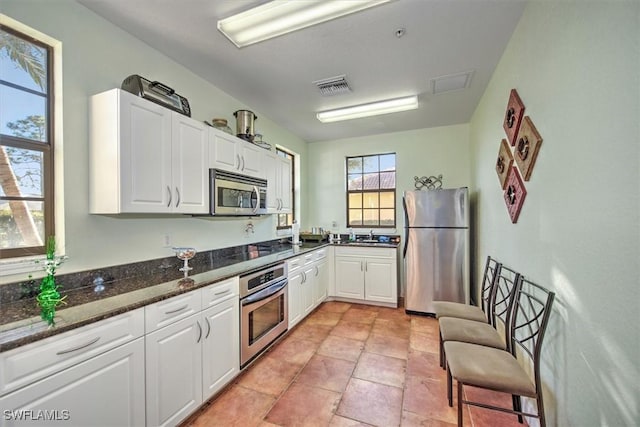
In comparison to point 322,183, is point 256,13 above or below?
above

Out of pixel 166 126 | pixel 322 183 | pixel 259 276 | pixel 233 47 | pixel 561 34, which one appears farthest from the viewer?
pixel 322 183

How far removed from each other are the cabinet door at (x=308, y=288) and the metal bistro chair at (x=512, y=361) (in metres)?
1.85

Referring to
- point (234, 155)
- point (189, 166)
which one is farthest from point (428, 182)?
point (189, 166)

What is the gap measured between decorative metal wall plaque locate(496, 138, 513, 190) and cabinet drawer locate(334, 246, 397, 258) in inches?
71.4

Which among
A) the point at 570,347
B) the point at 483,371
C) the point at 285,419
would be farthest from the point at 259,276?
the point at 570,347

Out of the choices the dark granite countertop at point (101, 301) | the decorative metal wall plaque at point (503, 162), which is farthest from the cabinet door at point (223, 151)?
the decorative metal wall plaque at point (503, 162)

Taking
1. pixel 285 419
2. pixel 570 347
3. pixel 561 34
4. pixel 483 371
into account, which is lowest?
pixel 285 419

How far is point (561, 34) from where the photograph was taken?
4.39ft

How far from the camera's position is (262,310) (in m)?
2.47

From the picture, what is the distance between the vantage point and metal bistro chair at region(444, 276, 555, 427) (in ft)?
4.54

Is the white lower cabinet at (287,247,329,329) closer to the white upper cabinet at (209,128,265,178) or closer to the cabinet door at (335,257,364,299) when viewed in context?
the cabinet door at (335,257,364,299)

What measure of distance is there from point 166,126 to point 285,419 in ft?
7.39

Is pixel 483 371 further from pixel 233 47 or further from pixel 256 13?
pixel 233 47

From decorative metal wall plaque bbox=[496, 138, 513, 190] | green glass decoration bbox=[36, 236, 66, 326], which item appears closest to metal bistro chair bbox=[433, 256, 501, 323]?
decorative metal wall plaque bbox=[496, 138, 513, 190]
